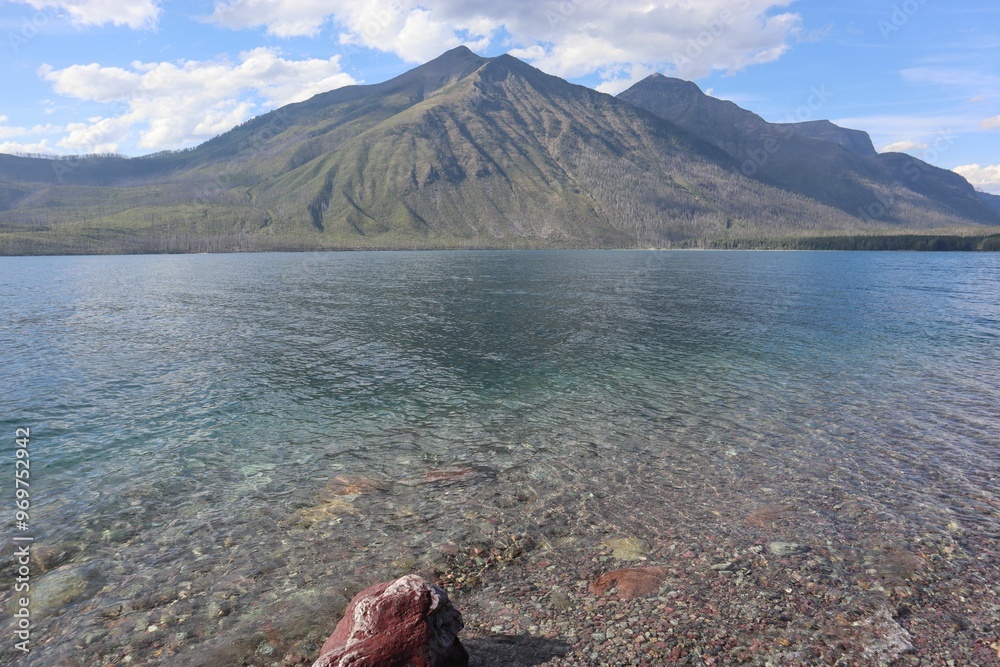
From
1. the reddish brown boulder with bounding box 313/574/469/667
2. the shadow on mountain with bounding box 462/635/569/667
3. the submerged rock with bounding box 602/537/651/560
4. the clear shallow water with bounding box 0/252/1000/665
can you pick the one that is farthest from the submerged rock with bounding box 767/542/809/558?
the reddish brown boulder with bounding box 313/574/469/667

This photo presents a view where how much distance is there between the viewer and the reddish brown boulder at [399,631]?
964 centimetres

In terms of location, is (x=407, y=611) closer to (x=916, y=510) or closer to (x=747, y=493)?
(x=747, y=493)

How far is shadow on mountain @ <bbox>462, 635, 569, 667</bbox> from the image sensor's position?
36.2 ft

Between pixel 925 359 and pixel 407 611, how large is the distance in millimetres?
50606

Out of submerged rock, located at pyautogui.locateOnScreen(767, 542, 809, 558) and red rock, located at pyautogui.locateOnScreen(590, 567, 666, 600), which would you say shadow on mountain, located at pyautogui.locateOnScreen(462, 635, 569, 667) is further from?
submerged rock, located at pyautogui.locateOnScreen(767, 542, 809, 558)

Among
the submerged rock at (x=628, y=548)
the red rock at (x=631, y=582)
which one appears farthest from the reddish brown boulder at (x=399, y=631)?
the submerged rock at (x=628, y=548)

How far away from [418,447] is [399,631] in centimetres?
1462

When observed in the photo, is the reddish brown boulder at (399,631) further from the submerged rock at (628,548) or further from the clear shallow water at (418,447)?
the submerged rock at (628,548)

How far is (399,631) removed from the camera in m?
9.96

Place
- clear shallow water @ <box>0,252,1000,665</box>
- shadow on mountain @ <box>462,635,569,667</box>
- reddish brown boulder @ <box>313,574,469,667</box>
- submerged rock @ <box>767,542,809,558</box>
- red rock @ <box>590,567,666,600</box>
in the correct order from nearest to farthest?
1. reddish brown boulder @ <box>313,574,469,667</box>
2. shadow on mountain @ <box>462,635,569,667</box>
3. red rock @ <box>590,567,666,600</box>
4. clear shallow water @ <box>0,252,1000,665</box>
5. submerged rock @ <box>767,542,809,558</box>

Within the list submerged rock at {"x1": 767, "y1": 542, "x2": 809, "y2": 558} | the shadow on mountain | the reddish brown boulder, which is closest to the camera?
the reddish brown boulder

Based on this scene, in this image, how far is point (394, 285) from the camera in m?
110

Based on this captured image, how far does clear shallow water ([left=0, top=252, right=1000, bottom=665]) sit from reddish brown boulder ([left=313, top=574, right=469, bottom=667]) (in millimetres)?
2911

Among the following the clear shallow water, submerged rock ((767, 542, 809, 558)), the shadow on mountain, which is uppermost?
the shadow on mountain
